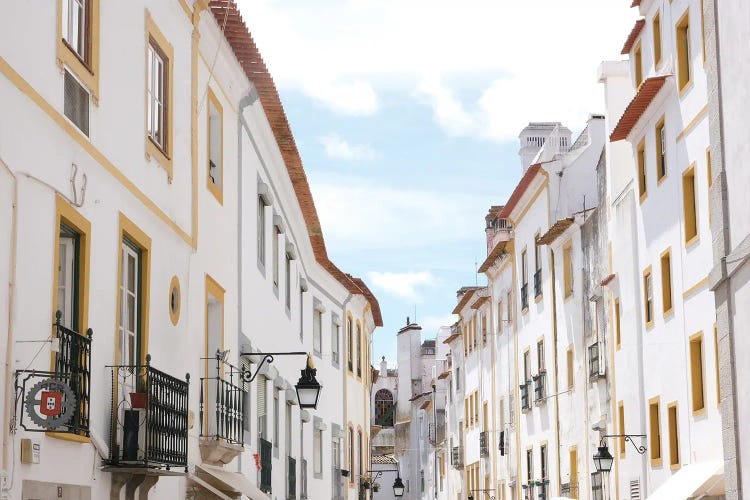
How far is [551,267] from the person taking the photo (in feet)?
118

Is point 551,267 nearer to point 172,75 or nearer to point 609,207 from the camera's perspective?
point 609,207

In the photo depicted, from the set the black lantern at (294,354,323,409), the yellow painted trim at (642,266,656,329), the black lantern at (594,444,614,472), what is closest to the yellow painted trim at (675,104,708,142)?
the yellow painted trim at (642,266,656,329)

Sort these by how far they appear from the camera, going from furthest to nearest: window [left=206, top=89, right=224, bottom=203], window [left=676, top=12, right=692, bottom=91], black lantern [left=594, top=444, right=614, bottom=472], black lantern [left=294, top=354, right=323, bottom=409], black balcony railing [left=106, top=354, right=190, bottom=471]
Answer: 1. black lantern [left=594, top=444, right=614, bottom=472]
2. window [left=676, top=12, right=692, bottom=91]
3. black lantern [left=294, top=354, right=323, bottom=409]
4. window [left=206, top=89, right=224, bottom=203]
5. black balcony railing [left=106, top=354, right=190, bottom=471]

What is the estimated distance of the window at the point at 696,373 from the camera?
23062 millimetres

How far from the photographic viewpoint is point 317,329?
3353cm

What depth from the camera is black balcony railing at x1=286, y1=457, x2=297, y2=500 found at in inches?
989

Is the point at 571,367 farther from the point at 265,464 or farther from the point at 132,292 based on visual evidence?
the point at 132,292

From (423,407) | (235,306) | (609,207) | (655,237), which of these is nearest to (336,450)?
(609,207)

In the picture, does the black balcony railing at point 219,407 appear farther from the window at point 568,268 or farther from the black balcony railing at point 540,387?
the black balcony railing at point 540,387

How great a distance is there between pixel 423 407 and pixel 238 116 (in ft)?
169

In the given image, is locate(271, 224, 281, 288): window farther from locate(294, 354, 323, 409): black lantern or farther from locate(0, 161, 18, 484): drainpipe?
locate(0, 161, 18, 484): drainpipe

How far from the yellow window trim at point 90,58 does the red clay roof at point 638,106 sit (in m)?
14.5

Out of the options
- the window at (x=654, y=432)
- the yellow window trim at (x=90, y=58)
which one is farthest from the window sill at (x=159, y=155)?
the window at (x=654, y=432)

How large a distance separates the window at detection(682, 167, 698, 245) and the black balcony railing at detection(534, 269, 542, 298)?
46.3 ft
